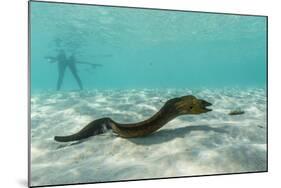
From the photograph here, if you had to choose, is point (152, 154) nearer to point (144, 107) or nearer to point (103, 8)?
point (144, 107)

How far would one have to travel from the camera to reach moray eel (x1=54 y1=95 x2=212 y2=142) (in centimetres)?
367

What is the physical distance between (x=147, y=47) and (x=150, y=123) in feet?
3.08

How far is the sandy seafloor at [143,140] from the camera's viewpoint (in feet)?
11.4

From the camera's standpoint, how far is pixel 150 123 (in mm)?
3885

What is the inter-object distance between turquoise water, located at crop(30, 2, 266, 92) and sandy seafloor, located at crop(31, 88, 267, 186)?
0.48 feet

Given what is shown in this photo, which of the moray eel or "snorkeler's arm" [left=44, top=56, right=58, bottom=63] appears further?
the moray eel

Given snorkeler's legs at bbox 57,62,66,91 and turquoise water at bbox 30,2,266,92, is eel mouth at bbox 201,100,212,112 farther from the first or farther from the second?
snorkeler's legs at bbox 57,62,66,91

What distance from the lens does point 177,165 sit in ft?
12.2

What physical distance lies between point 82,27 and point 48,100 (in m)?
0.93

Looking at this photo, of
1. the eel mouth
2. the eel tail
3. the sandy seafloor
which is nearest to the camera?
the sandy seafloor

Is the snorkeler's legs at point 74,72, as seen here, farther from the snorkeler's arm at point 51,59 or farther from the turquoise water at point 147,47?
the snorkeler's arm at point 51,59

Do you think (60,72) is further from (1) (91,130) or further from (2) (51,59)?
(1) (91,130)

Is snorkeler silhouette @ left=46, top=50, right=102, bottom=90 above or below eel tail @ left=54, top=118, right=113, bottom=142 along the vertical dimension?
above

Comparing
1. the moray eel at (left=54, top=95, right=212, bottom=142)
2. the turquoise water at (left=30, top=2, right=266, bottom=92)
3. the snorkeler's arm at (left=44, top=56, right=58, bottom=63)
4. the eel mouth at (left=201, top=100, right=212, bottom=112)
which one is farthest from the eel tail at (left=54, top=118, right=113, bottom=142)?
the eel mouth at (left=201, top=100, right=212, bottom=112)
